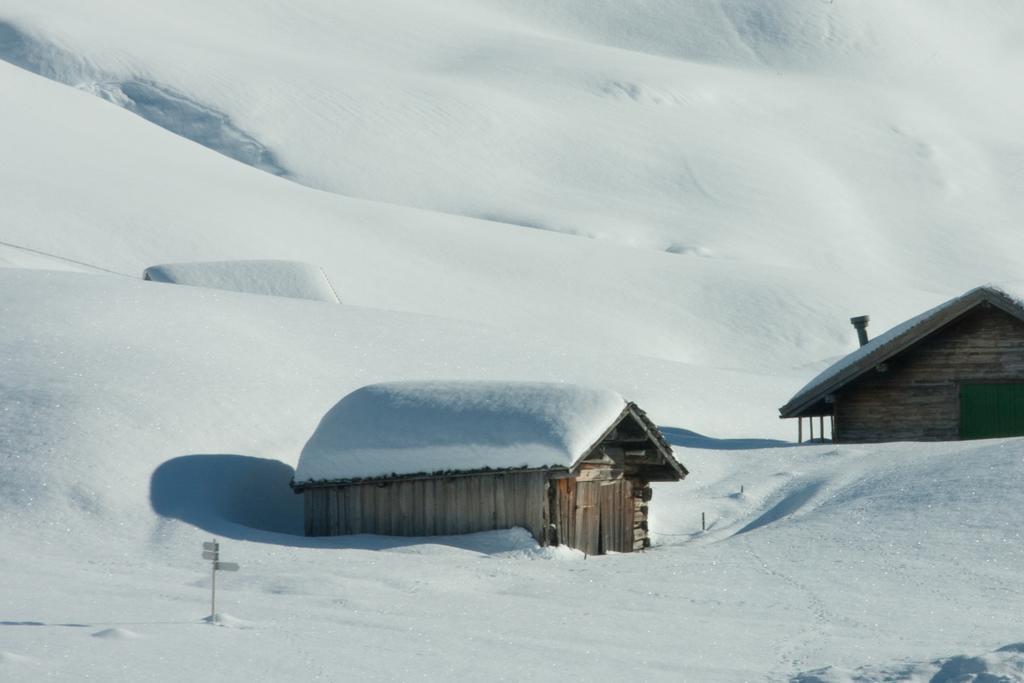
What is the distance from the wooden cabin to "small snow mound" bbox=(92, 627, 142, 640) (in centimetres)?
1774

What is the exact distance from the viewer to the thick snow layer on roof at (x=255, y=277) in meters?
38.9

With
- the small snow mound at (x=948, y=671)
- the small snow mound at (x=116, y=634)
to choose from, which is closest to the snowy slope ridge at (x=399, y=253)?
the small snow mound at (x=116, y=634)

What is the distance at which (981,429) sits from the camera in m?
28.2

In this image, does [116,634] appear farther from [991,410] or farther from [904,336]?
[991,410]

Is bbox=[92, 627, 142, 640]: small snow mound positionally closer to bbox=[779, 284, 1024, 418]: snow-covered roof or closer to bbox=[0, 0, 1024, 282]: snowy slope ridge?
bbox=[779, 284, 1024, 418]: snow-covered roof

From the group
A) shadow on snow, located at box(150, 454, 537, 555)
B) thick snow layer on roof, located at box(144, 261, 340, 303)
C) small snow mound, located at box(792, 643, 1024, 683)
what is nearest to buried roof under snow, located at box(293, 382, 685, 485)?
shadow on snow, located at box(150, 454, 537, 555)

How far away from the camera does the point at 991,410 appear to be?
2822 cm

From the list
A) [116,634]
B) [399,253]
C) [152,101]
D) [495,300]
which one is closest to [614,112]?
[152,101]

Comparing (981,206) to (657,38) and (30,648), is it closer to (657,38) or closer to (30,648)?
(657,38)

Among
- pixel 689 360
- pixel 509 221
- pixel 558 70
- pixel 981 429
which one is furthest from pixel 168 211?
pixel 558 70

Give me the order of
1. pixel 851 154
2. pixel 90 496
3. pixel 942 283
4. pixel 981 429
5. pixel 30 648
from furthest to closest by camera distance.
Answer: pixel 851 154
pixel 942 283
pixel 981 429
pixel 90 496
pixel 30 648

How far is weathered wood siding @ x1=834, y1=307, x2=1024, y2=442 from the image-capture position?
92.1 feet

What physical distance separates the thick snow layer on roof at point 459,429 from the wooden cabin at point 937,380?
8423mm

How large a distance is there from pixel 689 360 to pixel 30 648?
42.2 metres
